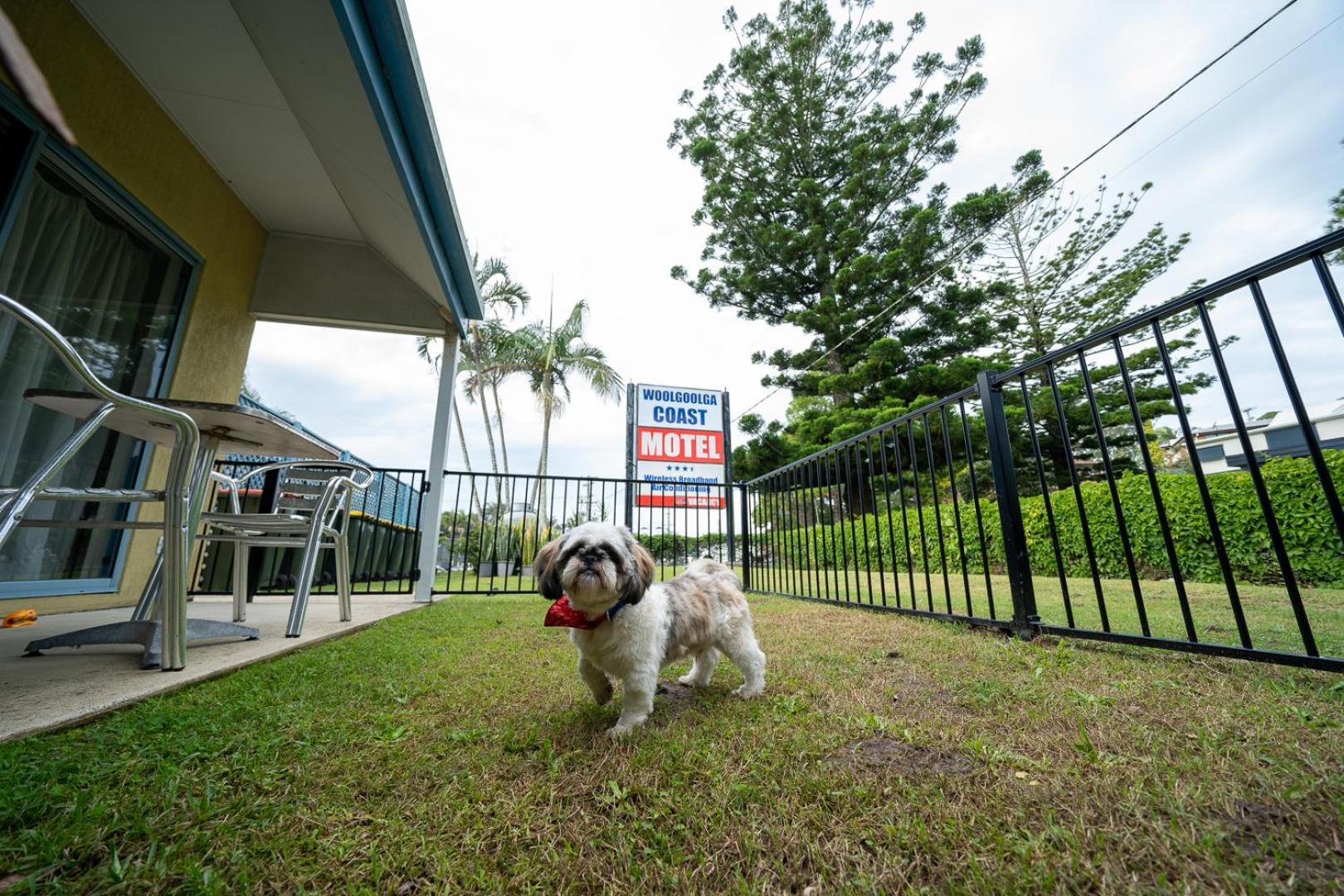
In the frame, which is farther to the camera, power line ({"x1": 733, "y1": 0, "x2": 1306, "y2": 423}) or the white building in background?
the white building in background

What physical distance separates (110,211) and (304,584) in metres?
3.00

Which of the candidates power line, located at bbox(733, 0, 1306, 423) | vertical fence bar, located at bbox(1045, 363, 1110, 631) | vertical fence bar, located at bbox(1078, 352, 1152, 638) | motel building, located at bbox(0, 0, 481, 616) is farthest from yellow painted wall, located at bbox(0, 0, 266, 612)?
power line, located at bbox(733, 0, 1306, 423)

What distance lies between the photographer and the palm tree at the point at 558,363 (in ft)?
57.6

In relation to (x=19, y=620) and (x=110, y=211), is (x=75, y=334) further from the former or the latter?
(x=19, y=620)

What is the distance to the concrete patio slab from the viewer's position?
1.61 metres

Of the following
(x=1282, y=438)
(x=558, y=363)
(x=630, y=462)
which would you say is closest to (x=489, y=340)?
(x=558, y=363)

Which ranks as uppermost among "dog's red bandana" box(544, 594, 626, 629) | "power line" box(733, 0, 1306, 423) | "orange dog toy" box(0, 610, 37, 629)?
"power line" box(733, 0, 1306, 423)

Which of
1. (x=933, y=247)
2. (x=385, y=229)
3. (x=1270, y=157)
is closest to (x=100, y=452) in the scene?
Result: (x=385, y=229)

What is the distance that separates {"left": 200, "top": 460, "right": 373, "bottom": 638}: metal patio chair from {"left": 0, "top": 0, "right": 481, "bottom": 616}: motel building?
3.22ft

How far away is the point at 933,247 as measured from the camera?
14.8 meters

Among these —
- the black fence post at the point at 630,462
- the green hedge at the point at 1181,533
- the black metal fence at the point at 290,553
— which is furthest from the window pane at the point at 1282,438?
the black metal fence at the point at 290,553

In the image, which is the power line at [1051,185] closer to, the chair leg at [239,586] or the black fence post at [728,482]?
the black fence post at [728,482]

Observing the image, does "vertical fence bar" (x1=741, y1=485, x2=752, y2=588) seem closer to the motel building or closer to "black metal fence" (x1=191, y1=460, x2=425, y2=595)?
"black metal fence" (x1=191, y1=460, x2=425, y2=595)

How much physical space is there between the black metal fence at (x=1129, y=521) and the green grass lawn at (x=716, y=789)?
63 centimetres
